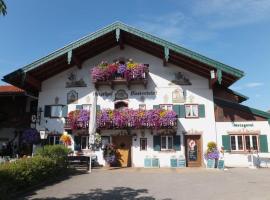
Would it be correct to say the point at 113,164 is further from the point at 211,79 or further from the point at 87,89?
the point at 211,79

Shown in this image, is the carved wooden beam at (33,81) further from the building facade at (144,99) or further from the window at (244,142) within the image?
the window at (244,142)

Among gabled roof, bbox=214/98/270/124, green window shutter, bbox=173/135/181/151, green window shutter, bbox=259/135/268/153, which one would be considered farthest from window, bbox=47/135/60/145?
green window shutter, bbox=259/135/268/153

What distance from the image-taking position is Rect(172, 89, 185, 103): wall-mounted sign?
67.1ft

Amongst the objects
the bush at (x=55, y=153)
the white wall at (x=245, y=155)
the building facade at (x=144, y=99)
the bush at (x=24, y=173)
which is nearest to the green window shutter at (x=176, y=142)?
the building facade at (x=144, y=99)

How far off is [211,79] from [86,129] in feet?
29.0

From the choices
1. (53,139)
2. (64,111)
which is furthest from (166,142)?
(53,139)

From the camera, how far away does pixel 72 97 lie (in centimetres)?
2141

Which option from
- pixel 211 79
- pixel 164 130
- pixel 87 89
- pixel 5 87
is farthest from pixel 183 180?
pixel 5 87

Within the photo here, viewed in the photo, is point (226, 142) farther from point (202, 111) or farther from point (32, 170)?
point (32, 170)

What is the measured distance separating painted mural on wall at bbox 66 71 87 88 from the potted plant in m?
9.34

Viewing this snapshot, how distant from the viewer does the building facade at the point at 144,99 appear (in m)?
19.4

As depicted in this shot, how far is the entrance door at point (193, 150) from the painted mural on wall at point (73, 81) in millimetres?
8093

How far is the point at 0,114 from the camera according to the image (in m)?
22.2

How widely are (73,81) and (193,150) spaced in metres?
9.50
